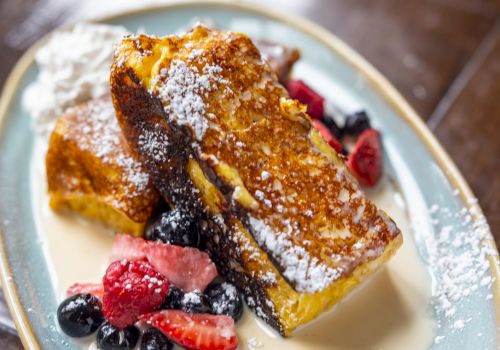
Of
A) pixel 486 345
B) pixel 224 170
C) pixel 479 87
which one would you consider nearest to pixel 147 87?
pixel 224 170

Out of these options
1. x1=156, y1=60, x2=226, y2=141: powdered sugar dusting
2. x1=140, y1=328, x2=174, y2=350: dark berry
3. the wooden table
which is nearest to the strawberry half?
x1=140, y1=328, x2=174, y2=350: dark berry

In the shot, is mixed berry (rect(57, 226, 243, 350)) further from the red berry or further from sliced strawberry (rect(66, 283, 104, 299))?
the red berry

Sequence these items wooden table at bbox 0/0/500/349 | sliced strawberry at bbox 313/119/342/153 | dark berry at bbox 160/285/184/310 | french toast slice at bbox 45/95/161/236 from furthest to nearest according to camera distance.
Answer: wooden table at bbox 0/0/500/349 → sliced strawberry at bbox 313/119/342/153 → french toast slice at bbox 45/95/161/236 → dark berry at bbox 160/285/184/310

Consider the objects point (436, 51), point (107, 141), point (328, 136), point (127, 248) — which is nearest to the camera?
point (127, 248)

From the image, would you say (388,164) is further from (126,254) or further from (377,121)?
(126,254)

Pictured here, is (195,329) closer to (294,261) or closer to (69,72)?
(294,261)

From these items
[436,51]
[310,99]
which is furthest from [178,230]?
[436,51]
